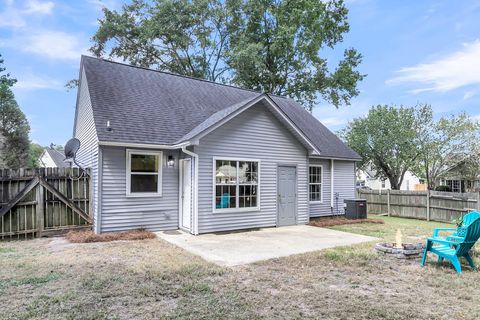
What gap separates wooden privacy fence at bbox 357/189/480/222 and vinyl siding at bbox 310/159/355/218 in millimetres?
2574

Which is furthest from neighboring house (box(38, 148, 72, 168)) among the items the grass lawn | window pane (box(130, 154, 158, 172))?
the grass lawn

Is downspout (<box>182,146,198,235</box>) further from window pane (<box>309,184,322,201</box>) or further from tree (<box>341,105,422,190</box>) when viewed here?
tree (<box>341,105,422,190</box>)

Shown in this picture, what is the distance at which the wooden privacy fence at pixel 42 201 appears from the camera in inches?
325

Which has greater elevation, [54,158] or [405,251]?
[54,158]

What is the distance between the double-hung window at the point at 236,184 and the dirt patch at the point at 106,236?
88.6 inches

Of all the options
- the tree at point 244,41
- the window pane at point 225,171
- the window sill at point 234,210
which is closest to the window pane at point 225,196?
the window sill at point 234,210

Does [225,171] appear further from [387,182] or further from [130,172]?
[387,182]

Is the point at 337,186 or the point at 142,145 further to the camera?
the point at 337,186

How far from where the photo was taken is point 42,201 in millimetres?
8617

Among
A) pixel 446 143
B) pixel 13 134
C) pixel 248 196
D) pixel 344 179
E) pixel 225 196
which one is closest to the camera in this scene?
pixel 225 196

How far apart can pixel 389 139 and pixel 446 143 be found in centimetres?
398

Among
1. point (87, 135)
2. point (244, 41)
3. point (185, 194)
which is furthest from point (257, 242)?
point (244, 41)

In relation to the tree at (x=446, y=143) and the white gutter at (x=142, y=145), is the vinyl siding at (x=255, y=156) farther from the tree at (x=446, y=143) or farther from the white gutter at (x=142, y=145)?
the tree at (x=446, y=143)

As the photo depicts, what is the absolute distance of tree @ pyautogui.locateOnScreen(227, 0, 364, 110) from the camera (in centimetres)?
2430
